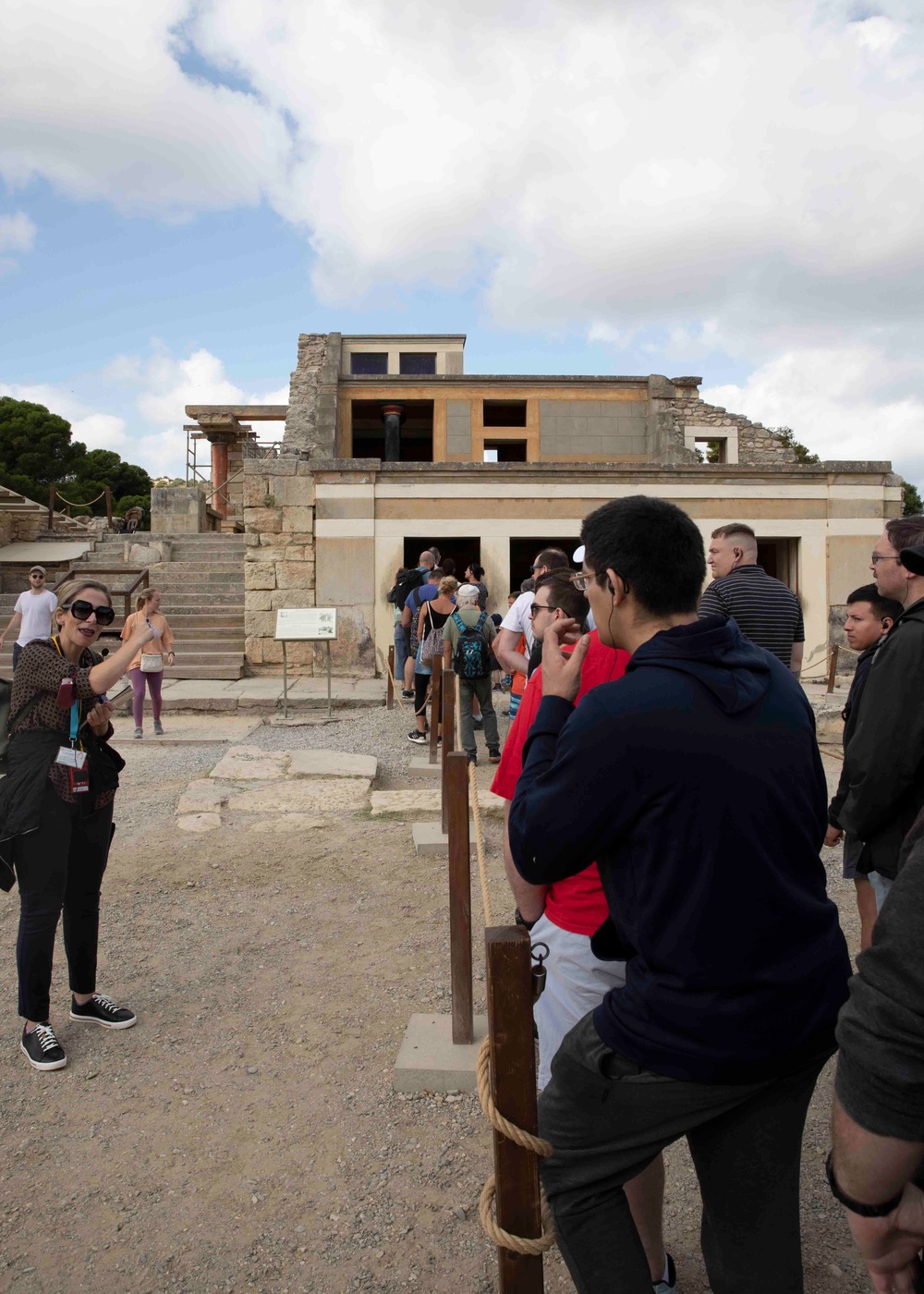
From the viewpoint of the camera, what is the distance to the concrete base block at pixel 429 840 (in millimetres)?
5859

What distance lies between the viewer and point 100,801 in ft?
11.9

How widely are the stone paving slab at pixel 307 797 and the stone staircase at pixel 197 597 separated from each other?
229 inches

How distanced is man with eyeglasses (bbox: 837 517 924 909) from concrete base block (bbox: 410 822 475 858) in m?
3.29

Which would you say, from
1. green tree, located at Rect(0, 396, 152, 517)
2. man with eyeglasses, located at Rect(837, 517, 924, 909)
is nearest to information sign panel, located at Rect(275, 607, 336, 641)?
man with eyeglasses, located at Rect(837, 517, 924, 909)

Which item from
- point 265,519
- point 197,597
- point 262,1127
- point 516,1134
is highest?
point 265,519

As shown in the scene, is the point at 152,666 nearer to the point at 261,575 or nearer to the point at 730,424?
the point at 261,575

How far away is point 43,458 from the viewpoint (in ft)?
140

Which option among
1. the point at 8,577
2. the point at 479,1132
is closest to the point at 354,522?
the point at 8,577

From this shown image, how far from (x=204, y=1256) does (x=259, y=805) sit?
458 cm

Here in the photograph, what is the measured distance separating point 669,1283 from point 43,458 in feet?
153

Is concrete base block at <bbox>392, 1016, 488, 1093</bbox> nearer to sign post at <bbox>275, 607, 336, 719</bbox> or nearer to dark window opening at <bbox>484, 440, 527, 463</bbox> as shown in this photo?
sign post at <bbox>275, 607, 336, 719</bbox>

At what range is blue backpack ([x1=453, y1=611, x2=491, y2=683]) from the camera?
8.07 m

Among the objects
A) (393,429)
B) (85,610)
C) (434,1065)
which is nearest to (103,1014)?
(434,1065)

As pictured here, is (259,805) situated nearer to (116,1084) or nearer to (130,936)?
(130,936)
